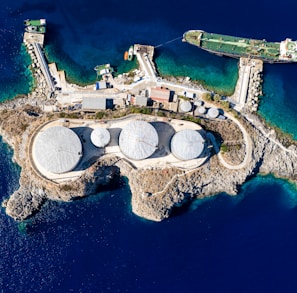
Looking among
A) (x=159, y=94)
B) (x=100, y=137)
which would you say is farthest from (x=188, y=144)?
(x=100, y=137)

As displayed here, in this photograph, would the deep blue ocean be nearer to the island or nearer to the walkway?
the walkway

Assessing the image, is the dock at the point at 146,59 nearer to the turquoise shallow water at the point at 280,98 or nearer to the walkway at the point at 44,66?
the walkway at the point at 44,66

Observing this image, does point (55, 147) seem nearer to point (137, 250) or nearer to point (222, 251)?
point (137, 250)

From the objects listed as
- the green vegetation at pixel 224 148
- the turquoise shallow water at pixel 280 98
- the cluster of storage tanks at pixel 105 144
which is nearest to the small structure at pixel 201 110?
the cluster of storage tanks at pixel 105 144

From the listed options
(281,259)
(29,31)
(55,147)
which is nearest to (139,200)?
(55,147)

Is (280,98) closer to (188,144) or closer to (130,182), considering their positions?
(188,144)

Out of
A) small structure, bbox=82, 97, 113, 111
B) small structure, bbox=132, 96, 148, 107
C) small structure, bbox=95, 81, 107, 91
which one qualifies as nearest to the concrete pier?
small structure, bbox=82, 97, 113, 111
